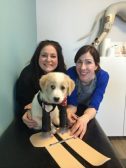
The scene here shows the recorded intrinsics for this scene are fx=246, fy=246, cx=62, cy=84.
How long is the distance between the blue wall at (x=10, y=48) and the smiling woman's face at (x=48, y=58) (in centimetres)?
17

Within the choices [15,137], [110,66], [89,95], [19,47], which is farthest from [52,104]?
[110,66]

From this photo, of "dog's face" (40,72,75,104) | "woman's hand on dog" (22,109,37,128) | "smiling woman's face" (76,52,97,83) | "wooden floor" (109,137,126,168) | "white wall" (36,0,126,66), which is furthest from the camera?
"white wall" (36,0,126,66)

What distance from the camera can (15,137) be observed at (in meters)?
1.12

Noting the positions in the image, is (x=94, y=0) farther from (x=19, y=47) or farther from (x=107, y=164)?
(x=107, y=164)

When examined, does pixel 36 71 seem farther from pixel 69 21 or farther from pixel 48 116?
pixel 69 21

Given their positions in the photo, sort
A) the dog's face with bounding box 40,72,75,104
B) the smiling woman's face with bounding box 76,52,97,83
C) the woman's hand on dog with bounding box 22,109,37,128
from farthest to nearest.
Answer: the smiling woman's face with bounding box 76,52,97,83 → the woman's hand on dog with bounding box 22,109,37,128 → the dog's face with bounding box 40,72,75,104

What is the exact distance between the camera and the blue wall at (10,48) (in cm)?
125

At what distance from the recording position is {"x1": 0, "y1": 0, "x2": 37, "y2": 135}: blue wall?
49.4 inches

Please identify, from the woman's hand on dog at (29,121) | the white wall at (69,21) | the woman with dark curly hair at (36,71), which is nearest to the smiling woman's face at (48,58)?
the woman with dark curly hair at (36,71)

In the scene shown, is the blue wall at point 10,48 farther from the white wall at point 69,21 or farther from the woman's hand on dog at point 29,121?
the white wall at point 69,21

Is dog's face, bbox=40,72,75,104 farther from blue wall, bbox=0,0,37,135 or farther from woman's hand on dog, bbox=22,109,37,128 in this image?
blue wall, bbox=0,0,37,135

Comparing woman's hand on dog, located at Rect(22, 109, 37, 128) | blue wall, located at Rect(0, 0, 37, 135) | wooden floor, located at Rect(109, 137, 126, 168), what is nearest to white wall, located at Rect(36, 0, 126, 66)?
blue wall, located at Rect(0, 0, 37, 135)

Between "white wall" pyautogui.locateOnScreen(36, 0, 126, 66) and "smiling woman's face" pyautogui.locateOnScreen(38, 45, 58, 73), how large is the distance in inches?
37.9

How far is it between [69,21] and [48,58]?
1.04 m
